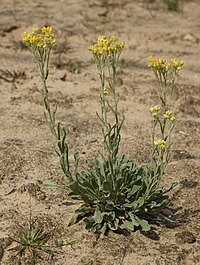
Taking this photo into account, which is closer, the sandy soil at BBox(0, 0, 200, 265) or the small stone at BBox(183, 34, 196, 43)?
the sandy soil at BBox(0, 0, 200, 265)

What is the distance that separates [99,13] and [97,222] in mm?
5220

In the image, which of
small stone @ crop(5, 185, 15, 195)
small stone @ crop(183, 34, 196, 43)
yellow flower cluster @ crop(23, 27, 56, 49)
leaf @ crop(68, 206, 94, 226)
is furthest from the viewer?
small stone @ crop(183, 34, 196, 43)

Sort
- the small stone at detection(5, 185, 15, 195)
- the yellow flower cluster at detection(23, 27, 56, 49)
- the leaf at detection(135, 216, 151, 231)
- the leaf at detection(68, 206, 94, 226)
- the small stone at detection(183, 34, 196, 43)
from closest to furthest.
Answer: the yellow flower cluster at detection(23, 27, 56, 49) < the leaf at detection(135, 216, 151, 231) < the leaf at detection(68, 206, 94, 226) < the small stone at detection(5, 185, 15, 195) < the small stone at detection(183, 34, 196, 43)

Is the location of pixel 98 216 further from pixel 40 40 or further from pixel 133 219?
pixel 40 40

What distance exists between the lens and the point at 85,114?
188 inches

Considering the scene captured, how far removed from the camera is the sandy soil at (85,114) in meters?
3.10

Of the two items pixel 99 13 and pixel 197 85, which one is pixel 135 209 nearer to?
pixel 197 85

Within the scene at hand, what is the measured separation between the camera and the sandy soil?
10.2ft

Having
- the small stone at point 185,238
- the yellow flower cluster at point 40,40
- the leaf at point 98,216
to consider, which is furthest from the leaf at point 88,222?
the yellow flower cluster at point 40,40

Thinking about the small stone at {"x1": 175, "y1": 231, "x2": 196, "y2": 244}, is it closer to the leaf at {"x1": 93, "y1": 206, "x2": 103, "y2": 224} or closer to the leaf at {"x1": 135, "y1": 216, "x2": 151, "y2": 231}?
the leaf at {"x1": 135, "y1": 216, "x2": 151, "y2": 231}

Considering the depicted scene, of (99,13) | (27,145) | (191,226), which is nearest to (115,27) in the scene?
(99,13)

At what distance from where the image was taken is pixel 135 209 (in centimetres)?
306

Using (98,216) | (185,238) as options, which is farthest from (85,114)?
(185,238)

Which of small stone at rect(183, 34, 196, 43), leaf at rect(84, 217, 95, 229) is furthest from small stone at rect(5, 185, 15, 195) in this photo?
small stone at rect(183, 34, 196, 43)
